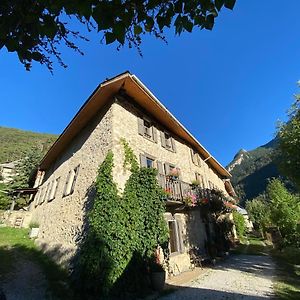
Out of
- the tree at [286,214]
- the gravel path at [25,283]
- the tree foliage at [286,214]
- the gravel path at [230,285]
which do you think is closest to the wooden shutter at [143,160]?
the gravel path at [230,285]

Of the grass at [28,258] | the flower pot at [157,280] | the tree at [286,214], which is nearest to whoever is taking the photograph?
the grass at [28,258]

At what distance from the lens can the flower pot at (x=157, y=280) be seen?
8.49m

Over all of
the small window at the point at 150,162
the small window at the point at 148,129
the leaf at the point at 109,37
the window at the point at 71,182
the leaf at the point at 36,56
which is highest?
the small window at the point at 148,129

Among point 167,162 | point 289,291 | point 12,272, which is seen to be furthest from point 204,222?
point 12,272

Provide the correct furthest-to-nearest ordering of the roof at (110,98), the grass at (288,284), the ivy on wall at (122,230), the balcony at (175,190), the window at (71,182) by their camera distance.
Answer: the window at (71,182)
the balcony at (175,190)
the roof at (110,98)
the ivy on wall at (122,230)
the grass at (288,284)

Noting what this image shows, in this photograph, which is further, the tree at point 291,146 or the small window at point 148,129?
the small window at point 148,129

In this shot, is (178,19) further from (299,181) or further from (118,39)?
(299,181)

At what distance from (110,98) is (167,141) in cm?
500

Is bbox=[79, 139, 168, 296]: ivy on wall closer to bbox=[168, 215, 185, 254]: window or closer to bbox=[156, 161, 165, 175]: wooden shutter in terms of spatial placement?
bbox=[168, 215, 185, 254]: window

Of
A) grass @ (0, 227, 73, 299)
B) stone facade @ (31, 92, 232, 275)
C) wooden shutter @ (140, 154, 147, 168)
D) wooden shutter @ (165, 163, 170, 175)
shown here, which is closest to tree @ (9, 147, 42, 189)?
grass @ (0, 227, 73, 299)

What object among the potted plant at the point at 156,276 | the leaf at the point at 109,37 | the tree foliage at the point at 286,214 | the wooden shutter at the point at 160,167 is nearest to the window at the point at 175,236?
the potted plant at the point at 156,276

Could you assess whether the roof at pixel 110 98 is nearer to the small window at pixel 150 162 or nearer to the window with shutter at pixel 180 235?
the small window at pixel 150 162

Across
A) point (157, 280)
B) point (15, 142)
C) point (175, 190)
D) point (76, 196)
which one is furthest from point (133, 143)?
point (15, 142)

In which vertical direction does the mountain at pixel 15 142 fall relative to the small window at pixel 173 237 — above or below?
above
